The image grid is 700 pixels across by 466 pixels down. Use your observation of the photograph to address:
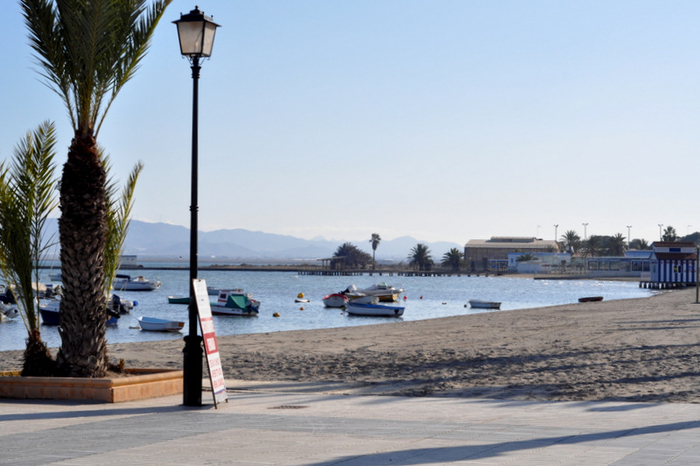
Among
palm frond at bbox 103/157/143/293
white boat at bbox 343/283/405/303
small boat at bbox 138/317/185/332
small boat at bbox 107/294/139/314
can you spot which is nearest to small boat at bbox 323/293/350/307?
white boat at bbox 343/283/405/303

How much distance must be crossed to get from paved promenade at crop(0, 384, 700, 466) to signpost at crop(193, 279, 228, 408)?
25cm

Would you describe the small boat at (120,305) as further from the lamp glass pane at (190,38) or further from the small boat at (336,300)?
the lamp glass pane at (190,38)

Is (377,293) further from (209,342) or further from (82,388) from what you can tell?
(209,342)

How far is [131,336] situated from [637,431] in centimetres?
4229

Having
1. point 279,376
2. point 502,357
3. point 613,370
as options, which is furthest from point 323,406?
point 502,357

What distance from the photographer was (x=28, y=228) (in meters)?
12.1

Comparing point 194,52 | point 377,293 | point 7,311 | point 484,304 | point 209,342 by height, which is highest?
point 194,52

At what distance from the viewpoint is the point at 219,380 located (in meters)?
10.3

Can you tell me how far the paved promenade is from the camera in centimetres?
667

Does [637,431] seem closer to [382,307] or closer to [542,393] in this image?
[542,393]

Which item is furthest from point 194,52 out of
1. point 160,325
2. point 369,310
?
point 369,310

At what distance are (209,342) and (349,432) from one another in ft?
8.85

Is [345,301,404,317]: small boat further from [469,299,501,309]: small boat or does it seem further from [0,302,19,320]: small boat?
[0,302,19,320]: small boat

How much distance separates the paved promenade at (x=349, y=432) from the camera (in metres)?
6.67
